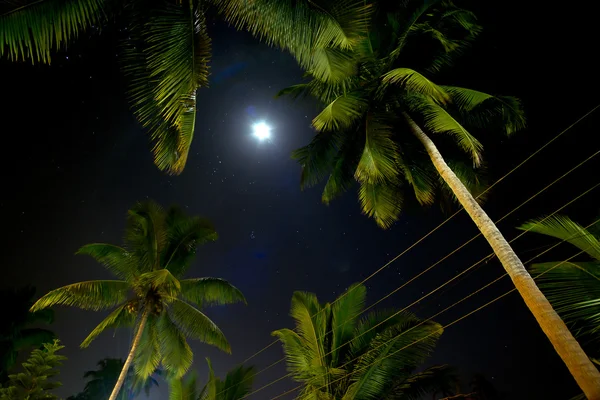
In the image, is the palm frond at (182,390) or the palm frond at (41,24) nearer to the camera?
the palm frond at (41,24)

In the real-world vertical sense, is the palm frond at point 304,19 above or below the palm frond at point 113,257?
below

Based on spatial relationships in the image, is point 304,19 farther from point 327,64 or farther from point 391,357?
point 391,357

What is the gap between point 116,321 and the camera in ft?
39.2

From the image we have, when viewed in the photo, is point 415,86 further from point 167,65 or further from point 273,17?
point 167,65

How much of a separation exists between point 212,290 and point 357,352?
17.9ft

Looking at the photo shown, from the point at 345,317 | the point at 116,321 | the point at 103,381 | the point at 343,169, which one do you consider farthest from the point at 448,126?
the point at 103,381

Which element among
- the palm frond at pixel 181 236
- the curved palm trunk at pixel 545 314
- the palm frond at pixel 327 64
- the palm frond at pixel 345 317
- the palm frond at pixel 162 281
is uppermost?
the palm frond at pixel 181 236

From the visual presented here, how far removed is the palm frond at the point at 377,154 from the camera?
26.3ft

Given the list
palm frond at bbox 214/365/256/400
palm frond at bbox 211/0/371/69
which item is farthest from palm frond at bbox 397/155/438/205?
palm frond at bbox 214/365/256/400

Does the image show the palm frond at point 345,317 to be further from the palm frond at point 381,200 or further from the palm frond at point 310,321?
the palm frond at point 381,200

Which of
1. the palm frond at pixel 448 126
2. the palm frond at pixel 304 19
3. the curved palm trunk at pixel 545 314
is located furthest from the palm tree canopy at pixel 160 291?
the curved palm trunk at pixel 545 314

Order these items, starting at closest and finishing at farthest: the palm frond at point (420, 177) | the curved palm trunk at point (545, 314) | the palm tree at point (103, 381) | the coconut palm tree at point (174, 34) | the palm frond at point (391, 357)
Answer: the curved palm trunk at point (545, 314) → the coconut palm tree at point (174, 34) → the palm frond at point (391, 357) → the palm frond at point (420, 177) → the palm tree at point (103, 381)

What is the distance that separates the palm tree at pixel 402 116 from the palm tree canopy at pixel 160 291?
482 cm

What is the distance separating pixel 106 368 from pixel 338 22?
24.6 meters
